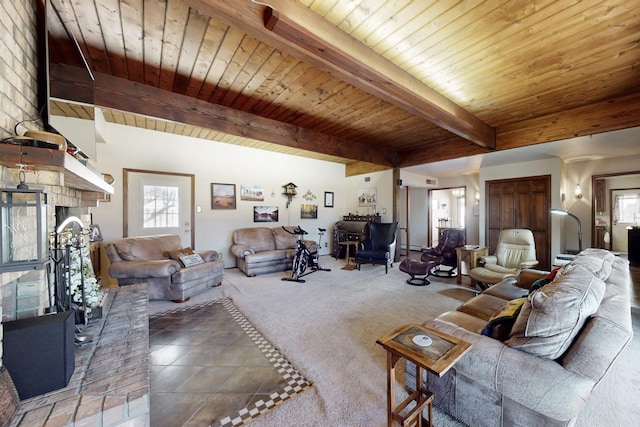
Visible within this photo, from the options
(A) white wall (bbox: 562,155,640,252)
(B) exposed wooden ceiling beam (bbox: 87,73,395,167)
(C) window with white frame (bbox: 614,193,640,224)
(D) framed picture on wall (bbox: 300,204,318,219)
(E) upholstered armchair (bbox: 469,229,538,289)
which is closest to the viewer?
(B) exposed wooden ceiling beam (bbox: 87,73,395,167)

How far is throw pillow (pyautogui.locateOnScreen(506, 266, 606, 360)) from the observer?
1170mm

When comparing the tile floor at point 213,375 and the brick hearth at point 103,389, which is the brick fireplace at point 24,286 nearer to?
the brick hearth at point 103,389

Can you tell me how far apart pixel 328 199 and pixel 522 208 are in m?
4.51

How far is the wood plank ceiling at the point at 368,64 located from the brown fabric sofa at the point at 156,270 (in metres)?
1.96

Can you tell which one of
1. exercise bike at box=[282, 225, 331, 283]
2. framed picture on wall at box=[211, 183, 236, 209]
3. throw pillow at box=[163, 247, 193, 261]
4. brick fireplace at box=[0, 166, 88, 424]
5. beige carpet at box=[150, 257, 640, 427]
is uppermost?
framed picture on wall at box=[211, 183, 236, 209]

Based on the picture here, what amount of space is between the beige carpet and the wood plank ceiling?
96.3 inches

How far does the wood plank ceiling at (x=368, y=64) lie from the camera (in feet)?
5.67

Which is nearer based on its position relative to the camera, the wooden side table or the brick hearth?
the brick hearth

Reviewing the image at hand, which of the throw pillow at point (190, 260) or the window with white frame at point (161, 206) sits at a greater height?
the window with white frame at point (161, 206)

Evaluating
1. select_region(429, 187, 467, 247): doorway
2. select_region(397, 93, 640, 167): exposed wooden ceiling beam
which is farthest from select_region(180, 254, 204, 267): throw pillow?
select_region(429, 187, 467, 247): doorway

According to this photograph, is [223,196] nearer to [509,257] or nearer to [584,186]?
[509,257]

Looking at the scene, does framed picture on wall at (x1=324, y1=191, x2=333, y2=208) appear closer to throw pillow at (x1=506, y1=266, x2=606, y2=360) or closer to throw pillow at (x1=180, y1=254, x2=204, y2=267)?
throw pillow at (x1=180, y1=254, x2=204, y2=267)

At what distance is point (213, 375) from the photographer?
1886 mm

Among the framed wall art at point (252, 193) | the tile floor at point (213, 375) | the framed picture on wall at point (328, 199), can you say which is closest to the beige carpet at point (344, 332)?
the tile floor at point (213, 375)
